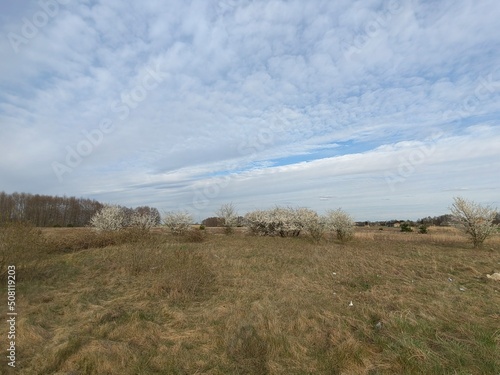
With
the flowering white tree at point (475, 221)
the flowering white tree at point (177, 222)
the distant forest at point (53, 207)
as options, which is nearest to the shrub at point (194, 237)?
the flowering white tree at point (177, 222)

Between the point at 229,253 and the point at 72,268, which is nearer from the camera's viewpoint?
the point at 72,268

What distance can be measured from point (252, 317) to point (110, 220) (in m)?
21.3

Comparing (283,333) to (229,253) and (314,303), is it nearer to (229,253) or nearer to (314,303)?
(314,303)

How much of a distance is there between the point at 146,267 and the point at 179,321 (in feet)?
16.6

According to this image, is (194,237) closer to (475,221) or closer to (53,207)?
(475,221)

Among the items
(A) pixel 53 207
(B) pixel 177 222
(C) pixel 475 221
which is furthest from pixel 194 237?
(A) pixel 53 207

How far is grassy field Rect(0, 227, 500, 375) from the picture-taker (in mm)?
4273

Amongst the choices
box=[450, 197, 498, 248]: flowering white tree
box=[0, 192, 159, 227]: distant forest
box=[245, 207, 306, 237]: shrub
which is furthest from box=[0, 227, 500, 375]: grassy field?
box=[0, 192, 159, 227]: distant forest

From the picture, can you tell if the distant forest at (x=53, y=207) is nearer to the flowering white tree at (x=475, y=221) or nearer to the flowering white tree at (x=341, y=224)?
the flowering white tree at (x=341, y=224)

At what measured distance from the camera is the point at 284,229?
25.4 meters

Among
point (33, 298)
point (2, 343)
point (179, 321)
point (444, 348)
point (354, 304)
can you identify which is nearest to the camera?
point (444, 348)

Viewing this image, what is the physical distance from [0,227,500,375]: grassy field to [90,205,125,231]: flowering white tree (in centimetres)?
1345

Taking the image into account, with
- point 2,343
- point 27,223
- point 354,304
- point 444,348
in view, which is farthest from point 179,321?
point 27,223

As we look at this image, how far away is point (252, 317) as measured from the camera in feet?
19.7
